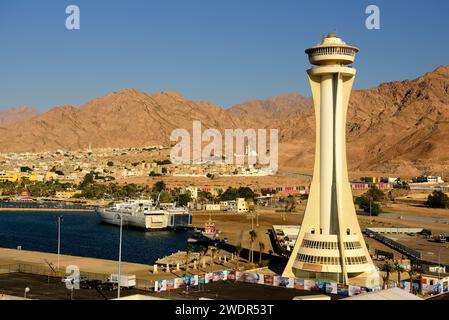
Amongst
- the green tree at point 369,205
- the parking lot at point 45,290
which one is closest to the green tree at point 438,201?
the green tree at point 369,205

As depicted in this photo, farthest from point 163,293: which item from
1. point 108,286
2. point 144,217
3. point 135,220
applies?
point 135,220

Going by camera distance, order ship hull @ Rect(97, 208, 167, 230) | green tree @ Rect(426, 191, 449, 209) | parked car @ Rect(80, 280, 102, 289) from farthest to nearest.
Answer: green tree @ Rect(426, 191, 449, 209) → ship hull @ Rect(97, 208, 167, 230) → parked car @ Rect(80, 280, 102, 289)

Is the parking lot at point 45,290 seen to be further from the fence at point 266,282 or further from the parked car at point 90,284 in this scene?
the fence at point 266,282

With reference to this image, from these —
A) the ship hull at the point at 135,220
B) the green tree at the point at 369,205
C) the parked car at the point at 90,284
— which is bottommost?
the parked car at the point at 90,284

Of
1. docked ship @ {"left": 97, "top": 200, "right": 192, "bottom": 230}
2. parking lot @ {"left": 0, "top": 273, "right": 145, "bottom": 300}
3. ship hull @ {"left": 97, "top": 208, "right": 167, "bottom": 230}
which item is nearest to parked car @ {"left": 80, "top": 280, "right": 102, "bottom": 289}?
parking lot @ {"left": 0, "top": 273, "right": 145, "bottom": 300}

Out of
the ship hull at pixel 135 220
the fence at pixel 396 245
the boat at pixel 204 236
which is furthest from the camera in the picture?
the ship hull at pixel 135 220

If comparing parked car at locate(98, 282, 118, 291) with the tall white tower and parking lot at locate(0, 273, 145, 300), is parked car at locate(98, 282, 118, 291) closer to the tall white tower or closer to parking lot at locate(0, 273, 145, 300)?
parking lot at locate(0, 273, 145, 300)

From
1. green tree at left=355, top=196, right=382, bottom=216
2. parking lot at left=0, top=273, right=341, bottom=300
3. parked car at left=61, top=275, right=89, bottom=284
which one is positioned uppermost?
green tree at left=355, top=196, right=382, bottom=216
